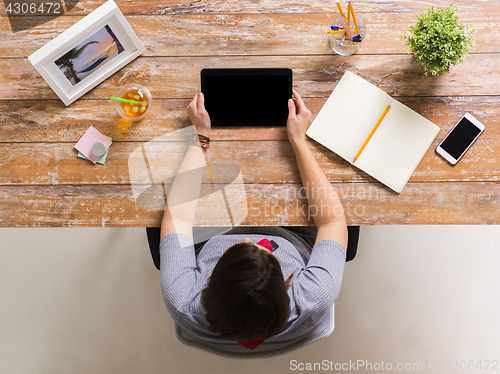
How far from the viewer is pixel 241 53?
113 cm

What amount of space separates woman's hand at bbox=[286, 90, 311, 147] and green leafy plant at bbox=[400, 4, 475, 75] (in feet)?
1.28

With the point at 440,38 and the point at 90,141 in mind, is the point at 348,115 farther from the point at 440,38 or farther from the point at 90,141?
the point at 90,141

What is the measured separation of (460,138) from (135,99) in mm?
1137

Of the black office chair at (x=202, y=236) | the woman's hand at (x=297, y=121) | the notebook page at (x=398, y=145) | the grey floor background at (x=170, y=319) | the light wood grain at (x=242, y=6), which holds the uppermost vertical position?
the light wood grain at (x=242, y=6)

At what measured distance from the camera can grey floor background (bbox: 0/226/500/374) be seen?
182 centimetres

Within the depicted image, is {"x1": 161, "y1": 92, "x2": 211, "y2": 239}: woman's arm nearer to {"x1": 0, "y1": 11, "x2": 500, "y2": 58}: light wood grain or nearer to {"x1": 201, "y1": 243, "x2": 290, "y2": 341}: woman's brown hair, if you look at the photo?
{"x1": 0, "y1": 11, "x2": 500, "y2": 58}: light wood grain

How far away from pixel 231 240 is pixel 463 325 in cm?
157

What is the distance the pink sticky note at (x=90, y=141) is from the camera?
1119mm

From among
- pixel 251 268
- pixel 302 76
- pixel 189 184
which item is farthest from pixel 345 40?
pixel 251 268

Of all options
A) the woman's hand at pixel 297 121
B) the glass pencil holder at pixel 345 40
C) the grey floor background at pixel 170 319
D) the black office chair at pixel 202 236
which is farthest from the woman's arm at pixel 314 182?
the grey floor background at pixel 170 319

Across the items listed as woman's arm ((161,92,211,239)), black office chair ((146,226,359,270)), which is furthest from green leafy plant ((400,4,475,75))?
woman's arm ((161,92,211,239))

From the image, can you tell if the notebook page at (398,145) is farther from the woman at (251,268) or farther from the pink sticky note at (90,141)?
the pink sticky note at (90,141)

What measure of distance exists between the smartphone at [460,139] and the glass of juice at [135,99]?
1029 mm

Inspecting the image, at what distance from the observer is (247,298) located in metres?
0.76
